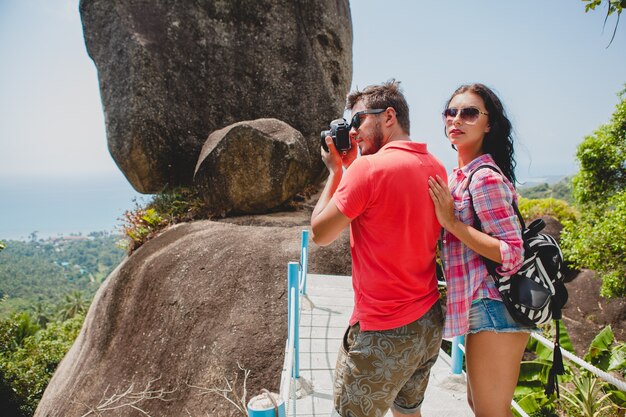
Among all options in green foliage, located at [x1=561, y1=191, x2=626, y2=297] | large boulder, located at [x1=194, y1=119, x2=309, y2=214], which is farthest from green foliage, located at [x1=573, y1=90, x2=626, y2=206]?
large boulder, located at [x1=194, y1=119, x2=309, y2=214]

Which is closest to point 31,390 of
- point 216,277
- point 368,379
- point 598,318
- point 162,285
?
point 162,285

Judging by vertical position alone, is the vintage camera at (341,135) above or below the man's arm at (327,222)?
above

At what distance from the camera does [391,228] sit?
1908mm

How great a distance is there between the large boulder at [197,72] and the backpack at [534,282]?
375 inches

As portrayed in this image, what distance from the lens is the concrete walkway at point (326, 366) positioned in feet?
12.2

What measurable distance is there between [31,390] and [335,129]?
1838 cm

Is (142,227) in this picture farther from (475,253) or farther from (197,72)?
(475,253)

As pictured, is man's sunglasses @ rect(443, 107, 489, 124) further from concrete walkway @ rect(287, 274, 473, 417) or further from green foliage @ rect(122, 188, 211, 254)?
green foliage @ rect(122, 188, 211, 254)

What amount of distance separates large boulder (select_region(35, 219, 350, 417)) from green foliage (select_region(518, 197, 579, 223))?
29.6 ft

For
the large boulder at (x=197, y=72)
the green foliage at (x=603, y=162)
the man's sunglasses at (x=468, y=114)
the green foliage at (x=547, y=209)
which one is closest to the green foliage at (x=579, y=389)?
the green foliage at (x=603, y=162)

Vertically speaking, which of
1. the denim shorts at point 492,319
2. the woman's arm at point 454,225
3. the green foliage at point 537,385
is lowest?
the green foliage at point 537,385

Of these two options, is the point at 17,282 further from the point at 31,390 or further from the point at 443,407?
the point at 443,407

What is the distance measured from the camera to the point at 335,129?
2344mm

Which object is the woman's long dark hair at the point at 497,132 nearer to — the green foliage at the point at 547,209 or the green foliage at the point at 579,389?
the green foliage at the point at 579,389
